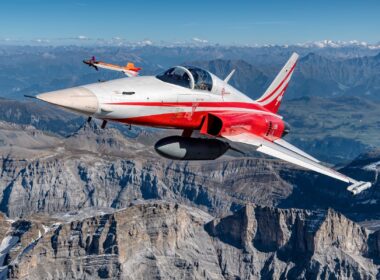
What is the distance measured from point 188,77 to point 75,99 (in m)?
10.6

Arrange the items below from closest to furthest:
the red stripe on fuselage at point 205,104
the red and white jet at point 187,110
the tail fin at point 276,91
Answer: the red and white jet at point 187,110 < the red stripe on fuselage at point 205,104 < the tail fin at point 276,91

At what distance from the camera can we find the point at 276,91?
54.1 m

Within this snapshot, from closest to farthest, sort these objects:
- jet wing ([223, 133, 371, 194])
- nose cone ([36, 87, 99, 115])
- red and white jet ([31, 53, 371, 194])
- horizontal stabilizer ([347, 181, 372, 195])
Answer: nose cone ([36, 87, 99, 115]) < red and white jet ([31, 53, 371, 194]) < horizontal stabilizer ([347, 181, 372, 195]) < jet wing ([223, 133, 371, 194])

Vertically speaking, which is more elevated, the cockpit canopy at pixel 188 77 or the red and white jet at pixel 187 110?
the cockpit canopy at pixel 188 77

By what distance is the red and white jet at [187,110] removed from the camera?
32.7m

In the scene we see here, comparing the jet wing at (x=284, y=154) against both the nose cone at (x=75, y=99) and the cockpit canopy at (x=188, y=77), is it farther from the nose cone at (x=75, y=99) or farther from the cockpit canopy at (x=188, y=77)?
the nose cone at (x=75, y=99)

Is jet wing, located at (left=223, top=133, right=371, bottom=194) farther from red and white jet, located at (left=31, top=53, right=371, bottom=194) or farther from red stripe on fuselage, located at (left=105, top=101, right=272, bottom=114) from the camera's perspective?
red stripe on fuselage, located at (left=105, top=101, right=272, bottom=114)

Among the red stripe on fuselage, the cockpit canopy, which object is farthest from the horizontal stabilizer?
the cockpit canopy

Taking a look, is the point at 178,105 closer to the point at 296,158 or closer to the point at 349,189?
the point at 296,158

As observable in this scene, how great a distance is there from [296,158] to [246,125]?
569cm

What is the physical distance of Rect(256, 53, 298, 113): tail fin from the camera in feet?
173

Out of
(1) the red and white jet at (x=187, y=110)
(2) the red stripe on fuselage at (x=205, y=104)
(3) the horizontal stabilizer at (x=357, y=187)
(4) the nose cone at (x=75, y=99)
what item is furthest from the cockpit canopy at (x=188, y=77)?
(3) the horizontal stabilizer at (x=357, y=187)

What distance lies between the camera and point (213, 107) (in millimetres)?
40500

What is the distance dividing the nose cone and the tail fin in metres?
23.4
